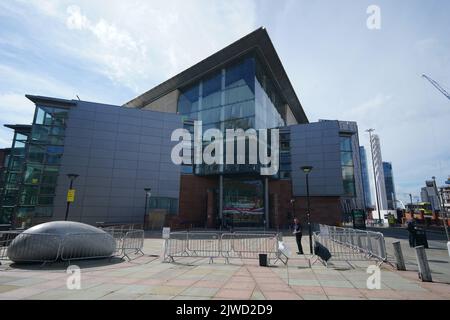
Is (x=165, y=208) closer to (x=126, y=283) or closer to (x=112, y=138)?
(x=112, y=138)

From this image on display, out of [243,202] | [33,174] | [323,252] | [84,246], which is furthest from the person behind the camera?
[243,202]

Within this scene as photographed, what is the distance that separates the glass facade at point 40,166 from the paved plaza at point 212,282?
940 inches

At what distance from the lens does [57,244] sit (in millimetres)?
9008

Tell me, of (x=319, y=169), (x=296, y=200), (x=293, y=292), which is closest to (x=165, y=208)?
(x=296, y=200)

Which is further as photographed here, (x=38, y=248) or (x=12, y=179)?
(x=12, y=179)

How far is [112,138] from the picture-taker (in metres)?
32.0

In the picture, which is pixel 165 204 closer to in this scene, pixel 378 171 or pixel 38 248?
pixel 38 248

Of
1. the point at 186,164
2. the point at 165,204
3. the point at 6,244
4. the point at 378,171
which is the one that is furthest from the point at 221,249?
the point at 378,171

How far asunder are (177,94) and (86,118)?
15746 mm

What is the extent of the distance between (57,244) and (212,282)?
6.67 meters

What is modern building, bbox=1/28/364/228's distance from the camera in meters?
29.3

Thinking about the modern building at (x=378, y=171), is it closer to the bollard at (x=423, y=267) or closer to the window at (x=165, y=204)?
the window at (x=165, y=204)

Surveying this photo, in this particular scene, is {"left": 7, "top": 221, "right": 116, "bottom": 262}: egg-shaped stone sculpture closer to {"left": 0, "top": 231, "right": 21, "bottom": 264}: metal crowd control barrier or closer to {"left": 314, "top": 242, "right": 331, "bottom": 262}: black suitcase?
{"left": 0, "top": 231, "right": 21, "bottom": 264}: metal crowd control barrier

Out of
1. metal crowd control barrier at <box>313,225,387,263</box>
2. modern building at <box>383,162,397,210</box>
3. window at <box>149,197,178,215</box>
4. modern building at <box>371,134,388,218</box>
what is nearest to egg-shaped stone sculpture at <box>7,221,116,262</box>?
metal crowd control barrier at <box>313,225,387,263</box>
